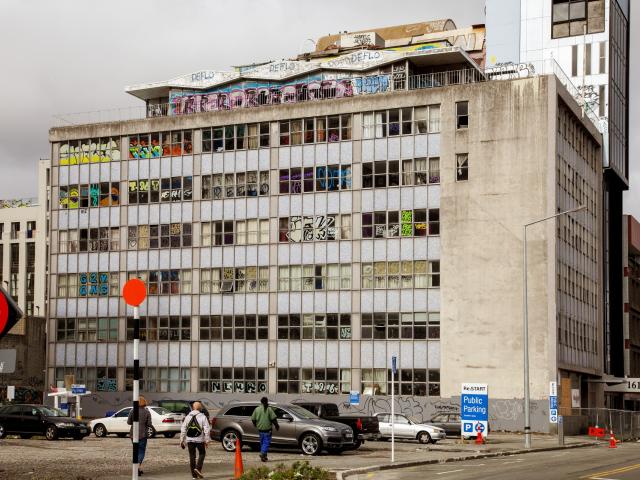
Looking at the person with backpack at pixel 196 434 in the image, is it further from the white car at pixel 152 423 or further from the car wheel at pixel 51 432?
the white car at pixel 152 423

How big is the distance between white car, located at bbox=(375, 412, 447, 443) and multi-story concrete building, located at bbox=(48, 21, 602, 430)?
16.7 m

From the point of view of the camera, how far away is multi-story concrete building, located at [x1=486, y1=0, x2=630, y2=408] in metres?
88.3

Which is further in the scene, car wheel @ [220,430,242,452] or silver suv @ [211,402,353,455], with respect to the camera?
Result: car wheel @ [220,430,242,452]

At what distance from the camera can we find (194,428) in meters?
26.1

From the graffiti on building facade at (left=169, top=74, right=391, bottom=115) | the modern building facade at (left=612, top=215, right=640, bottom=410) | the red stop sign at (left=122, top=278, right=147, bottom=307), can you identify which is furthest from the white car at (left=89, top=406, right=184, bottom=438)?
the modern building facade at (left=612, top=215, right=640, bottom=410)

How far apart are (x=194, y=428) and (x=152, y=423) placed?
20.1 m

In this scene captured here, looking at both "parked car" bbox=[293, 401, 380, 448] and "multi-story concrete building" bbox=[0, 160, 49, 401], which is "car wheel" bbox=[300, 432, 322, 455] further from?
"multi-story concrete building" bbox=[0, 160, 49, 401]

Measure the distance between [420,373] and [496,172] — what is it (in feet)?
43.7

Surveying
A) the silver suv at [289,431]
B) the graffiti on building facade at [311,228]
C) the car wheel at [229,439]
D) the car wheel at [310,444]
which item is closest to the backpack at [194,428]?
the silver suv at [289,431]

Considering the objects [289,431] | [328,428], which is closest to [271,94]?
[289,431]

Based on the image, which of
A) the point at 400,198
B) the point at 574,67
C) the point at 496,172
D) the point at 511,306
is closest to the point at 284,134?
the point at 400,198

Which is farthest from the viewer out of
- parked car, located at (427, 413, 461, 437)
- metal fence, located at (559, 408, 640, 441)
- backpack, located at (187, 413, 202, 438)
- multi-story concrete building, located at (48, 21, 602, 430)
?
multi-story concrete building, located at (48, 21, 602, 430)

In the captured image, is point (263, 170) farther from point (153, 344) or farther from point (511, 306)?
point (511, 306)

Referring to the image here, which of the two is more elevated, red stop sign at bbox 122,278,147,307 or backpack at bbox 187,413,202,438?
red stop sign at bbox 122,278,147,307
